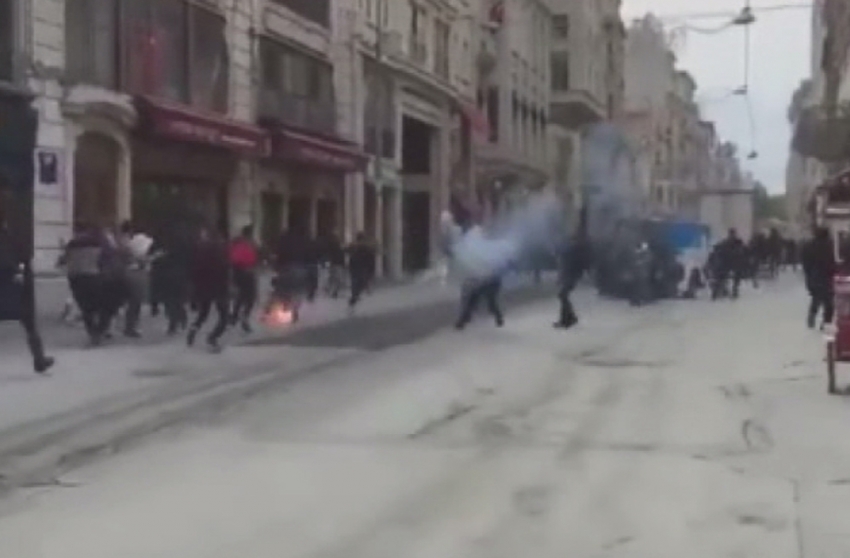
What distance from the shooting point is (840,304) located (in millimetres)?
15820

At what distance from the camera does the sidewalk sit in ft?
44.3

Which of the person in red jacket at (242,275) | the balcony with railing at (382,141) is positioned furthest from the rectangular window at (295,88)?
the person in red jacket at (242,275)

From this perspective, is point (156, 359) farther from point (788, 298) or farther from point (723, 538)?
point (788, 298)

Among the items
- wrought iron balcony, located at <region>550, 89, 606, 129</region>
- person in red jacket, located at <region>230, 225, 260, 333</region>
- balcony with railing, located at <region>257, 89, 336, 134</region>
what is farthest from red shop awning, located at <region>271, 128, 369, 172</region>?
wrought iron balcony, located at <region>550, 89, 606, 129</region>

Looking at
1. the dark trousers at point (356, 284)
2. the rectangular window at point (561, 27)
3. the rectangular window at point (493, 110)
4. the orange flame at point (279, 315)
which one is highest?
the rectangular window at point (561, 27)

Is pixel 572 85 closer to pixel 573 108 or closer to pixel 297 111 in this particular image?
pixel 573 108

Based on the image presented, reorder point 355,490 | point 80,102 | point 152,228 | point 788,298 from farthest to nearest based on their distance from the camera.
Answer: point 788,298, point 152,228, point 80,102, point 355,490

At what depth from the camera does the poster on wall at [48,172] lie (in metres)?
26.6

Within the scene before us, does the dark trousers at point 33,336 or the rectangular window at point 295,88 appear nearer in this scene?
the dark trousers at point 33,336

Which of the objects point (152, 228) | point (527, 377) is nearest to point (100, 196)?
point (152, 228)

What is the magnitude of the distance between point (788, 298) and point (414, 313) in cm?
1345

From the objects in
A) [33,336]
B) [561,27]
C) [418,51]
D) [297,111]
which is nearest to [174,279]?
[33,336]

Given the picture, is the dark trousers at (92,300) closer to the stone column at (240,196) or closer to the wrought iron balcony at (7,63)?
the wrought iron balcony at (7,63)

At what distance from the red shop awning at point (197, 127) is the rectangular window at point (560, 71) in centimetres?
4682
